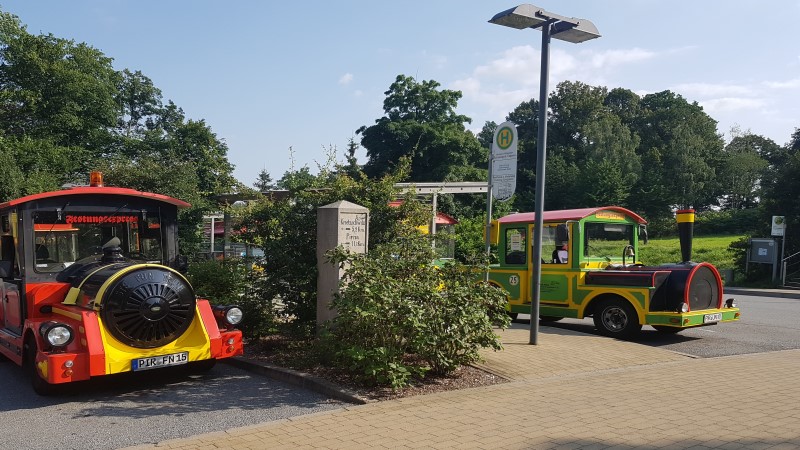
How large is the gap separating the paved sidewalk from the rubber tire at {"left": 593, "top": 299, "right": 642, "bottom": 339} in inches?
82.9

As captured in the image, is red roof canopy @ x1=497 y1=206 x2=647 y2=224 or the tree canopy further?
the tree canopy

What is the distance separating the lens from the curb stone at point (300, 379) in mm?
5934

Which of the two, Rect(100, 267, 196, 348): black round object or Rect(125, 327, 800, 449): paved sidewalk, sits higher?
Rect(100, 267, 196, 348): black round object

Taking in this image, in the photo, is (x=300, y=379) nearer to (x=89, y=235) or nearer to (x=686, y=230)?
(x=89, y=235)

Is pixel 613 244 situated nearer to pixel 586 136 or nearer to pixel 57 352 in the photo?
pixel 57 352

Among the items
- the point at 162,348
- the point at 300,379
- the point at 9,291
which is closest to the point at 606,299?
the point at 300,379

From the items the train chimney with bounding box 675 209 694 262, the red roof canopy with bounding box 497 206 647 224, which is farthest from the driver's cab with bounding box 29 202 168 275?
the train chimney with bounding box 675 209 694 262

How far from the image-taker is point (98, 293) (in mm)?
6148

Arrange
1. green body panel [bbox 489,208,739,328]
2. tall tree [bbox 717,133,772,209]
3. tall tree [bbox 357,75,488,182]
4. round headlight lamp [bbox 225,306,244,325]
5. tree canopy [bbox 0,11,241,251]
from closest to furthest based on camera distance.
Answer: round headlight lamp [bbox 225,306,244,325] < green body panel [bbox 489,208,739,328] < tree canopy [bbox 0,11,241,251] < tall tree [bbox 357,75,488,182] < tall tree [bbox 717,133,772,209]

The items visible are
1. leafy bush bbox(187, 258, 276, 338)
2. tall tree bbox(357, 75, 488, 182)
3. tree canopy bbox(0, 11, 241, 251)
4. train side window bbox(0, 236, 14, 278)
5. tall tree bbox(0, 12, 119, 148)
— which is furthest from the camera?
tall tree bbox(357, 75, 488, 182)

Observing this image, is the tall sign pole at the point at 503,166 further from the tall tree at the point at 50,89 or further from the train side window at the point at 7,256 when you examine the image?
the tall tree at the point at 50,89

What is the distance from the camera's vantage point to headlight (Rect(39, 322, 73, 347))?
5.81 metres

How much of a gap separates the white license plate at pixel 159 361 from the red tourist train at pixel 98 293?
0.01 m

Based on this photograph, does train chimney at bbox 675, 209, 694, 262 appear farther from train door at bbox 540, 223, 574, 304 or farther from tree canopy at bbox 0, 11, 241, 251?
tree canopy at bbox 0, 11, 241, 251
